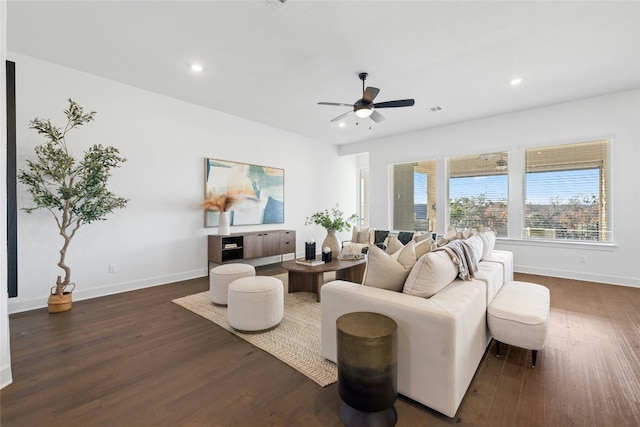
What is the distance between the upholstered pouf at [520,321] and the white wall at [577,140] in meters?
3.26

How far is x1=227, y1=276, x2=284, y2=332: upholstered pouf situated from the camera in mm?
2684

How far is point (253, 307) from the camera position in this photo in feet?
8.80

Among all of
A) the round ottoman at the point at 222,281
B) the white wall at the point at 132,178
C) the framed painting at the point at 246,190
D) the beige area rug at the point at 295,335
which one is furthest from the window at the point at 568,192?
the white wall at the point at 132,178

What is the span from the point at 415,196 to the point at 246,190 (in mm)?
3891

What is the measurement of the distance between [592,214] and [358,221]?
5.22m

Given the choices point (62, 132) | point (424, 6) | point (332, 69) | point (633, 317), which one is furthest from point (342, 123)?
point (633, 317)

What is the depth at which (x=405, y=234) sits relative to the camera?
509 cm

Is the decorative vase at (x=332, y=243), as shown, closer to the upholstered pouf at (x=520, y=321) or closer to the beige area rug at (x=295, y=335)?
the beige area rug at (x=295, y=335)

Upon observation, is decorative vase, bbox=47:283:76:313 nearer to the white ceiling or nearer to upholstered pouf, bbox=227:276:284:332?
upholstered pouf, bbox=227:276:284:332

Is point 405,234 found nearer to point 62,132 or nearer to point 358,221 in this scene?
point 358,221

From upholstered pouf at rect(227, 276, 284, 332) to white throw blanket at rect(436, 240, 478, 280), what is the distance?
1.66 metres

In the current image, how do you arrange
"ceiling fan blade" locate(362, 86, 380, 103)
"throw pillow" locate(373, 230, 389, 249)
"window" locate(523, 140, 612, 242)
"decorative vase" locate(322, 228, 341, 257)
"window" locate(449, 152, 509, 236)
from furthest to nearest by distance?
"window" locate(449, 152, 509, 236) < "throw pillow" locate(373, 230, 389, 249) < "window" locate(523, 140, 612, 242) < "decorative vase" locate(322, 228, 341, 257) < "ceiling fan blade" locate(362, 86, 380, 103)

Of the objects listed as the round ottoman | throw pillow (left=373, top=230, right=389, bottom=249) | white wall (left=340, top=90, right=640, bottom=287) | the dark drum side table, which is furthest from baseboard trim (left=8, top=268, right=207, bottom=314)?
white wall (left=340, top=90, right=640, bottom=287)

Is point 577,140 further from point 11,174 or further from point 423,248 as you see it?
point 11,174
